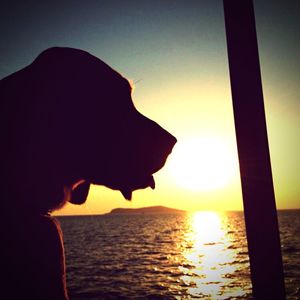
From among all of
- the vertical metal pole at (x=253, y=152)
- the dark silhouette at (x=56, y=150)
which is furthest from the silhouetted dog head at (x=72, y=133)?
the vertical metal pole at (x=253, y=152)

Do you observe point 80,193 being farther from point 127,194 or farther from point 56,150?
point 56,150

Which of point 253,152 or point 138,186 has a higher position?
point 253,152

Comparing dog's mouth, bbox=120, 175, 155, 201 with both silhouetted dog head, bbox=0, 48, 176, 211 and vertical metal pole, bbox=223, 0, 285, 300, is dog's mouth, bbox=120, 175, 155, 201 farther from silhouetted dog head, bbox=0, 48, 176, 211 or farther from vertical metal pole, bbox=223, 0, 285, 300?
vertical metal pole, bbox=223, 0, 285, 300

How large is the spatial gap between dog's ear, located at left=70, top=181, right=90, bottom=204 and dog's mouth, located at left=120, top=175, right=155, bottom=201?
12.1 inches

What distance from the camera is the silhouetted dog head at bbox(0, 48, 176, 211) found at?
1.84m

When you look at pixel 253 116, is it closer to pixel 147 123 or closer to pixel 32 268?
pixel 147 123

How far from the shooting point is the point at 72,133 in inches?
80.0

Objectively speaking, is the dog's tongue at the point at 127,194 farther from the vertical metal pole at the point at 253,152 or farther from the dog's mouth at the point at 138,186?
the vertical metal pole at the point at 253,152

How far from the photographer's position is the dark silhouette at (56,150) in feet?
5.74

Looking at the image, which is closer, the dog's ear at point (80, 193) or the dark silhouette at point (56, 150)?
the dark silhouette at point (56, 150)

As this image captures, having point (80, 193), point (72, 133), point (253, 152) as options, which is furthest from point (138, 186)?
point (253, 152)

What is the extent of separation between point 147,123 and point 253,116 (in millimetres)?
1134

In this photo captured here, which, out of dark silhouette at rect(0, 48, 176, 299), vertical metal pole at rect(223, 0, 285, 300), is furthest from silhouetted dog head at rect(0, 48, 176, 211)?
vertical metal pole at rect(223, 0, 285, 300)

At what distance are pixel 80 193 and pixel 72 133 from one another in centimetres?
62
